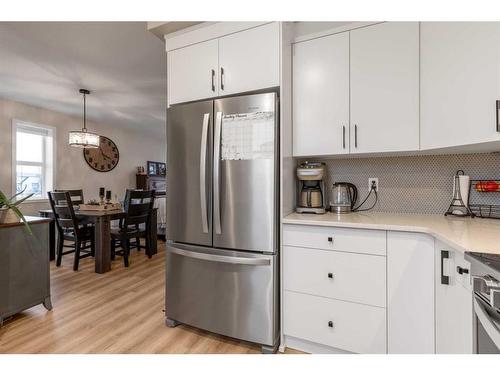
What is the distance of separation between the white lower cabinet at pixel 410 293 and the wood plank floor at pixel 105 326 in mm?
884

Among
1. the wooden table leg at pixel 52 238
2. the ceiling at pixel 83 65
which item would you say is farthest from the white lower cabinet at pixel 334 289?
the wooden table leg at pixel 52 238

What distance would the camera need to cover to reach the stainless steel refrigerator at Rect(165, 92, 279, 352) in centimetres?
168

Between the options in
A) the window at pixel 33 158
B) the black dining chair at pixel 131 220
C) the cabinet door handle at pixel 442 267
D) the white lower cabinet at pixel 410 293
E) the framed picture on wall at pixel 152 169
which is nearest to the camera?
the cabinet door handle at pixel 442 267

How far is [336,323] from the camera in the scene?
5.24 feet

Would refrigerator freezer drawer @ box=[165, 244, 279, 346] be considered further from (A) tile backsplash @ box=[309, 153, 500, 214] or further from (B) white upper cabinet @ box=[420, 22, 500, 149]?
(B) white upper cabinet @ box=[420, 22, 500, 149]

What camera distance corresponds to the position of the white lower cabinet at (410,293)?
4.53ft

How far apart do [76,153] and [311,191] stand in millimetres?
4830

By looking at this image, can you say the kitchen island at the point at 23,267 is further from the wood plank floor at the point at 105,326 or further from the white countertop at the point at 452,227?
the white countertop at the point at 452,227

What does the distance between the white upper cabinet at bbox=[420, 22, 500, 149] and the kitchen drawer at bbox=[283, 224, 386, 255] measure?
67cm

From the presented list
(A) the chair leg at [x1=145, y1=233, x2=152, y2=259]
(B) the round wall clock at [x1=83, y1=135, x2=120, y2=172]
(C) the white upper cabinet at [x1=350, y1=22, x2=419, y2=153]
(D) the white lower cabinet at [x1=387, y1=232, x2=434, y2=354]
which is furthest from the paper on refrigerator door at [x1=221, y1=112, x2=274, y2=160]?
(B) the round wall clock at [x1=83, y1=135, x2=120, y2=172]

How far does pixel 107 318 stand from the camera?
2152mm

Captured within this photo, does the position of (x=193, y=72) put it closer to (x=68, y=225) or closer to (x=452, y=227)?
(x=452, y=227)

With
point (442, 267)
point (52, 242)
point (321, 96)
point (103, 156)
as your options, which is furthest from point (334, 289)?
point (103, 156)
